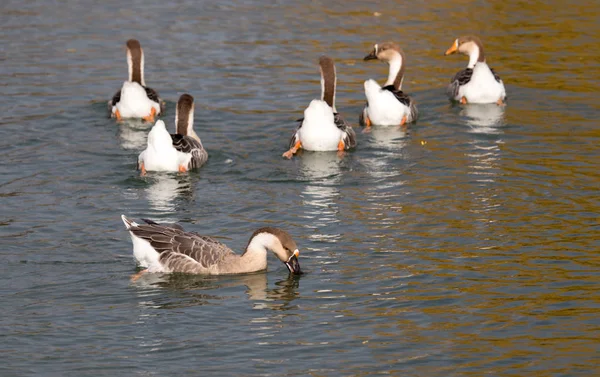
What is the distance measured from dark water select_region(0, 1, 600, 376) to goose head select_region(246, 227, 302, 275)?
0.72 ft

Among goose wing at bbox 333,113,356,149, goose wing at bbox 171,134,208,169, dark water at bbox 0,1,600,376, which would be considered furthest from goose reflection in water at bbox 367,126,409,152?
goose wing at bbox 171,134,208,169

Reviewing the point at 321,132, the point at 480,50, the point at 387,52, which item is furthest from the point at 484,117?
the point at 321,132

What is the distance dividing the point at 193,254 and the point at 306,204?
10.3 feet

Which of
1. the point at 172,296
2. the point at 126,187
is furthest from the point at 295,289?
the point at 126,187

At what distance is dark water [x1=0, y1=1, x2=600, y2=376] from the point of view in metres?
11.1

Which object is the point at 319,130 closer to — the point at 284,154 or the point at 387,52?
the point at 284,154

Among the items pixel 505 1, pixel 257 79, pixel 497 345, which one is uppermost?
pixel 505 1

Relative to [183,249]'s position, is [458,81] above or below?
above

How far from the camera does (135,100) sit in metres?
20.7

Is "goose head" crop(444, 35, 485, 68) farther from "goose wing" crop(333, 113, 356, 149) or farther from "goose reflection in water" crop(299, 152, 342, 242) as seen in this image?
"goose reflection in water" crop(299, 152, 342, 242)

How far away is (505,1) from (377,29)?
4568 mm

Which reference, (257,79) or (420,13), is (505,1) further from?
(257,79)

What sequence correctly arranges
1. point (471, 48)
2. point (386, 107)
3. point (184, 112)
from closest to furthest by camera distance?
1. point (184, 112)
2. point (386, 107)
3. point (471, 48)

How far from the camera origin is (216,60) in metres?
25.2
